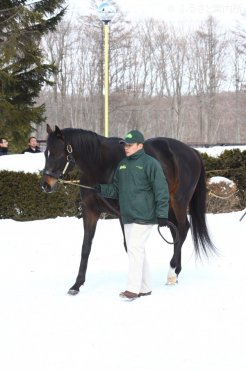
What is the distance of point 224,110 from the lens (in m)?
58.1

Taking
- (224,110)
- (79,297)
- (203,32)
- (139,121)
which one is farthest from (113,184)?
(224,110)

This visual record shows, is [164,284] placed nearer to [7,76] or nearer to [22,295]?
[22,295]

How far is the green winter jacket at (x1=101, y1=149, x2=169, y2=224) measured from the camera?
16.5 feet

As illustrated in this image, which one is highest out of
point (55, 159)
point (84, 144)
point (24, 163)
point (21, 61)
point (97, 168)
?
point (21, 61)

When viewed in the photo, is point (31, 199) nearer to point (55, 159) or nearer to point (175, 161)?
point (175, 161)

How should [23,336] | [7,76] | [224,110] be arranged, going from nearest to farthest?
[23,336]
[7,76]
[224,110]

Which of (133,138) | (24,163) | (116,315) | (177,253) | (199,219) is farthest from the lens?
(24,163)

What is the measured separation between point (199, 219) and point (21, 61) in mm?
11201

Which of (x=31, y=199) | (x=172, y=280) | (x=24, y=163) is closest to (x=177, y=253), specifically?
(x=172, y=280)

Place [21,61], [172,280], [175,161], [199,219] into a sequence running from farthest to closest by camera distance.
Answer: [21,61], [199,219], [175,161], [172,280]

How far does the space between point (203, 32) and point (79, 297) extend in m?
47.2

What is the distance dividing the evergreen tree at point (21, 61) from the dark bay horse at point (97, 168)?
966 cm

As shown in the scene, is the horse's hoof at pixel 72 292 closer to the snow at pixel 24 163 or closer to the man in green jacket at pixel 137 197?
the man in green jacket at pixel 137 197

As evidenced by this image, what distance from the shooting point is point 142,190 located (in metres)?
5.11
